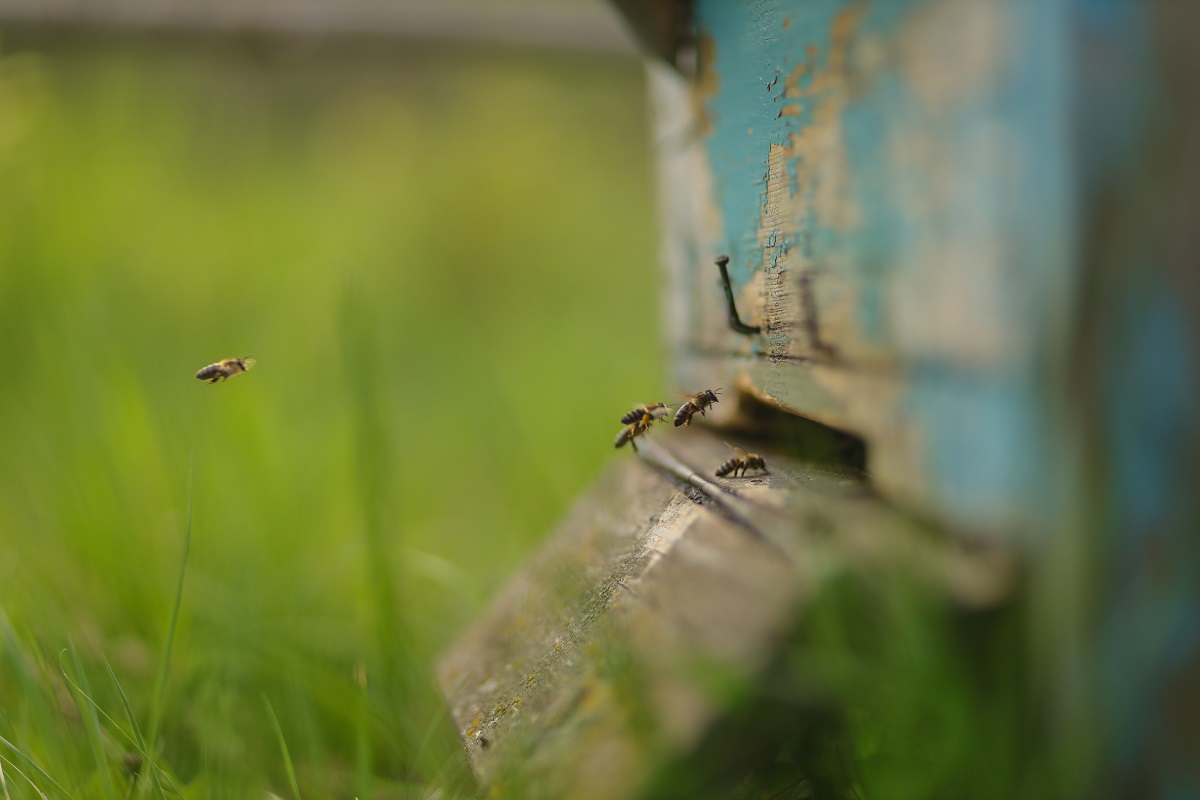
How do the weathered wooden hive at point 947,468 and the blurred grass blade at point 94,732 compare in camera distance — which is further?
the blurred grass blade at point 94,732

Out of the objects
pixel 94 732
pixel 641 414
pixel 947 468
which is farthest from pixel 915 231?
pixel 94 732

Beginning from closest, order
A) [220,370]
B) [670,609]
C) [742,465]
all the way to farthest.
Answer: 1. [670,609]
2. [742,465]
3. [220,370]

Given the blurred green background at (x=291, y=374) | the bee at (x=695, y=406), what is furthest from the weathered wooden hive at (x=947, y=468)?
the blurred green background at (x=291, y=374)

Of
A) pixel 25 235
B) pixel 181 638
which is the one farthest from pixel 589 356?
pixel 25 235

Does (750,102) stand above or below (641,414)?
above

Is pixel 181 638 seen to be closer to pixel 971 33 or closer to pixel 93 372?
pixel 93 372

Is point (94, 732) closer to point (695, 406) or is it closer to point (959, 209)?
point (695, 406)

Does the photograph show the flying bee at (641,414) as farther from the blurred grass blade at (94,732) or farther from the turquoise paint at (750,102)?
the blurred grass blade at (94,732)
